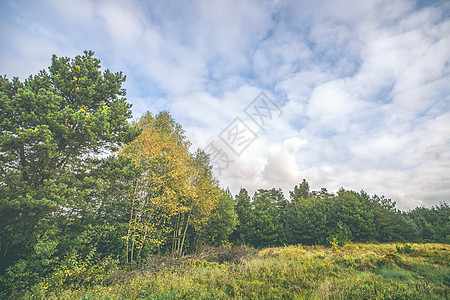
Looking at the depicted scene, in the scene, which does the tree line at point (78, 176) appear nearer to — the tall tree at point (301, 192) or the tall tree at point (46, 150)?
the tall tree at point (46, 150)


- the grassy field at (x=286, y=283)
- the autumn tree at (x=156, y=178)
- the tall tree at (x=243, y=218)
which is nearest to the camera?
the grassy field at (x=286, y=283)

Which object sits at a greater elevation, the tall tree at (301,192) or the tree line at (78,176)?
the tall tree at (301,192)

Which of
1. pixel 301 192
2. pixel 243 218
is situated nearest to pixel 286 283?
pixel 243 218

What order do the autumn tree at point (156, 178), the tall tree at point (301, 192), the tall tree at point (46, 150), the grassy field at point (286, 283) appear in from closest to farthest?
the grassy field at point (286, 283) < the tall tree at point (46, 150) < the autumn tree at point (156, 178) < the tall tree at point (301, 192)

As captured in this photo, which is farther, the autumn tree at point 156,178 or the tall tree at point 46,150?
the autumn tree at point 156,178

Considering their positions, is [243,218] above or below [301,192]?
below

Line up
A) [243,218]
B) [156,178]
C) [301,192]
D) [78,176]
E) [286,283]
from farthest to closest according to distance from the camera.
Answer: [301,192], [243,218], [156,178], [78,176], [286,283]

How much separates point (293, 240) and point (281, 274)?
28386 millimetres

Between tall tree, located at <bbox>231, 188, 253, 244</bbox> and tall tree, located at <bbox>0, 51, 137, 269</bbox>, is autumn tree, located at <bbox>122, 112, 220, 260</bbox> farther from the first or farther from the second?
tall tree, located at <bbox>231, 188, 253, 244</bbox>

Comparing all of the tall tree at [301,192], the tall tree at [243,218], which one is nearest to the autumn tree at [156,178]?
the tall tree at [243,218]

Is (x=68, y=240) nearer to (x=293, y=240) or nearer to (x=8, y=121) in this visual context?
(x=8, y=121)

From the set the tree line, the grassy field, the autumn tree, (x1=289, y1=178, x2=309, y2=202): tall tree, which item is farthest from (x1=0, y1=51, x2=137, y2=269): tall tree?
(x1=289, y1=178, x2=309, y2=202): tall tree

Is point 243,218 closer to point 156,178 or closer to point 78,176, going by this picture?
point 156,178

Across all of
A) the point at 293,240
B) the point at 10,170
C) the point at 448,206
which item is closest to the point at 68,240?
the point at 10,170
